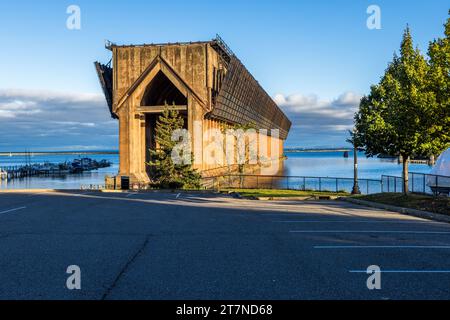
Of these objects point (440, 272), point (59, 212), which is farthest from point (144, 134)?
point (440, 272)

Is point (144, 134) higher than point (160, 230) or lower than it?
higher

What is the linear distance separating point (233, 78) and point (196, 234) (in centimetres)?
4913

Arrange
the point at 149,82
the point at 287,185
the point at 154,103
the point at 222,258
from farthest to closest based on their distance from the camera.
A: the point at 154,103, the point at 149,82, the point at 287,185, the point at 222,258

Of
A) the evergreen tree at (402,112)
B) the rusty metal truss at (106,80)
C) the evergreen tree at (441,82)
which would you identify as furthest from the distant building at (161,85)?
the evergreen tree at (441,82)

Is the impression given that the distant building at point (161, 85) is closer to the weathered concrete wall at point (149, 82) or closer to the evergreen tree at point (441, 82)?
the weathered concrete wall at point (149, 82)

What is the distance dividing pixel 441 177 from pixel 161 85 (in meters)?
48.1

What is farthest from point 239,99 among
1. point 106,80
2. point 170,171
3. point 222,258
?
point 222,258

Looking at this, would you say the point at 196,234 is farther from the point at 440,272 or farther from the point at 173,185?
the point at 173,185

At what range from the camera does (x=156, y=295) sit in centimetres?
557

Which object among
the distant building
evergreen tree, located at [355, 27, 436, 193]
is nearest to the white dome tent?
evergreen tree, located at [355, 27, 436, 193]

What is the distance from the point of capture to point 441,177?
21797 mm

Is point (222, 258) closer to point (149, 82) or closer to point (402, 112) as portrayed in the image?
point (402, 112)

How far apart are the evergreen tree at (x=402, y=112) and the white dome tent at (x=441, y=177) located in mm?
1120
